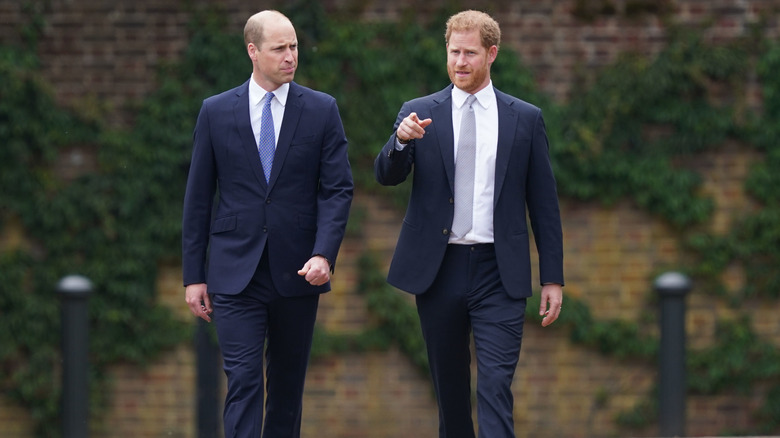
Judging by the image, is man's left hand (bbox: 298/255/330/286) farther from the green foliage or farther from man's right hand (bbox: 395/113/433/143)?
the green foliage

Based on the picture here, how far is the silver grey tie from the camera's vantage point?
14.7 ft

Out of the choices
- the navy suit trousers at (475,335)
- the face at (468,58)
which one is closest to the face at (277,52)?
the face at (468,58)

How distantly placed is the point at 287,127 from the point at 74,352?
5.54 feet

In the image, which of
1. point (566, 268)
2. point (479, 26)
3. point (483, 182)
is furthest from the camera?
point (566, 268)

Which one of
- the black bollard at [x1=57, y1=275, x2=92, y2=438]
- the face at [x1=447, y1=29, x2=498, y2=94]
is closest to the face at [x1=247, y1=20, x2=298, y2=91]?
the face at [x1=447, y1=29, x2=498, y2=94]

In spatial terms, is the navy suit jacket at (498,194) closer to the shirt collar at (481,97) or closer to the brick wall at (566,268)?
the shirt collar at (481,97)

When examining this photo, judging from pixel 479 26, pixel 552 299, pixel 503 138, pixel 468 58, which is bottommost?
pixel 552 299

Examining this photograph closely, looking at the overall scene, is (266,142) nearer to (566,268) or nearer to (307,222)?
(307,222)

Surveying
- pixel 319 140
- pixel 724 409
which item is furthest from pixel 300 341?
pixel 724 409

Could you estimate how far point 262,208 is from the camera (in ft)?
14.9

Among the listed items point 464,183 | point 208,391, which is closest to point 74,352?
point 208,391

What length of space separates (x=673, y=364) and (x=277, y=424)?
78.7 inches

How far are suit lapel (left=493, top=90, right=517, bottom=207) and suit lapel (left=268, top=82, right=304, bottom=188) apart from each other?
2.59 ft

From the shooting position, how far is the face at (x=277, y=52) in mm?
4449
